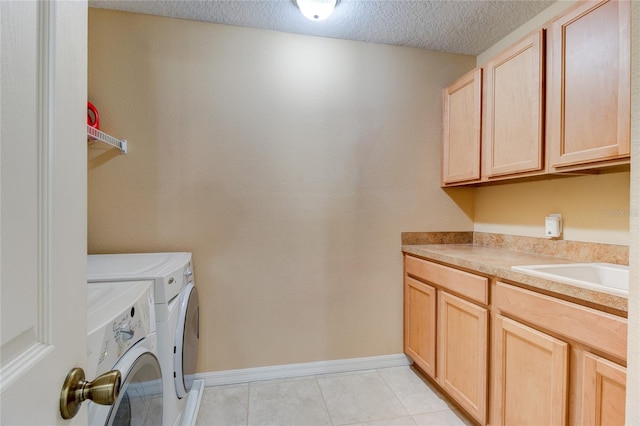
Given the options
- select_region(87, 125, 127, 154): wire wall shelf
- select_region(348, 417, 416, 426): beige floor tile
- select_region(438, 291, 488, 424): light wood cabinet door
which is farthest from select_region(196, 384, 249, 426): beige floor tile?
select_region(87, 125, 127, 154): wire wall shelf

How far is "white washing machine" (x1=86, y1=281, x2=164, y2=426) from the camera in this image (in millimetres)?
677

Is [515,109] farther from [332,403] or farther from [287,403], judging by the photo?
[287,403]

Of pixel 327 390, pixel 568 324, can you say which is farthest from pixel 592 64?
pixel 327 390

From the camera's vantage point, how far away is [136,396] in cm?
84

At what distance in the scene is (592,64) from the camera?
49.6 inches

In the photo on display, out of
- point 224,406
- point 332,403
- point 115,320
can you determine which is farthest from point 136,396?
point 332,403

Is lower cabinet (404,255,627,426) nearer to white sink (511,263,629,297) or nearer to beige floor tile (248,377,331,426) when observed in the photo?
white sink (511,263,629,297)

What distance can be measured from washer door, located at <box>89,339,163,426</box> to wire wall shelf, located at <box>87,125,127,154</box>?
1.19 meters

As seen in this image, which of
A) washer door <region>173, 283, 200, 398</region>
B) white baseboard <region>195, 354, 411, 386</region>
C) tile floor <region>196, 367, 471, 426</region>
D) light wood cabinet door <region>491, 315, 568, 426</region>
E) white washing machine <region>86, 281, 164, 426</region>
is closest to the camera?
white washing machine <region>86, 281, 164, 426</region>

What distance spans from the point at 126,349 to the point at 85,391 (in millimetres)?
428

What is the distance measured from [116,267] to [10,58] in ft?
4.05

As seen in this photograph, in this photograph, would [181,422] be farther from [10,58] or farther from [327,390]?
[10,58]

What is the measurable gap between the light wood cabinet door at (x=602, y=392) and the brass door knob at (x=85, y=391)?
135 cm

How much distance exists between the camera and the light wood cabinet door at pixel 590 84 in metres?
1.16
